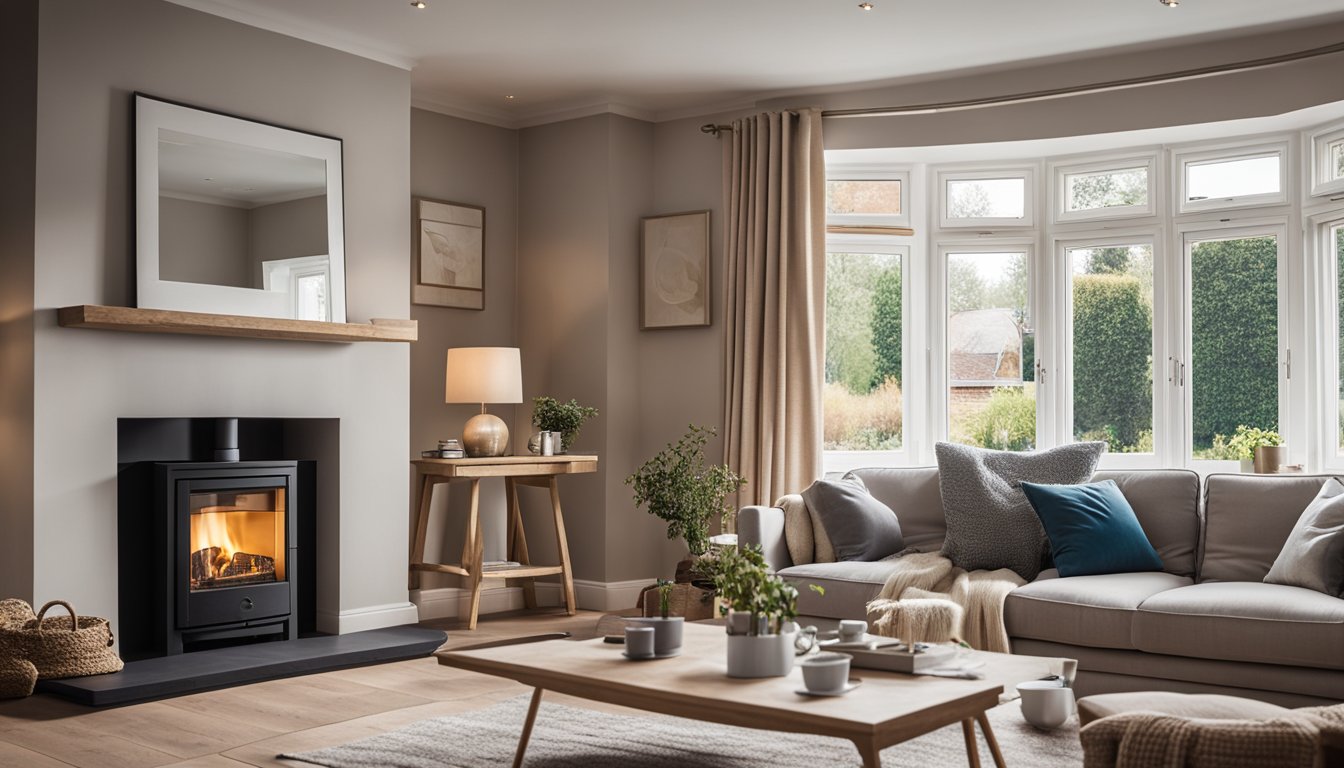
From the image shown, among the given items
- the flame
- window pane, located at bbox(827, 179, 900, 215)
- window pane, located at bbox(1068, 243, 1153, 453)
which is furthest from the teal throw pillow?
the flame

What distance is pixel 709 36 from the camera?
17.5ft

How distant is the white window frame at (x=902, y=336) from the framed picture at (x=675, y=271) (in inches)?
27.1

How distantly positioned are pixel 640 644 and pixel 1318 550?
7.73 ft

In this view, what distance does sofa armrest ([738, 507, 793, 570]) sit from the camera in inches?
190

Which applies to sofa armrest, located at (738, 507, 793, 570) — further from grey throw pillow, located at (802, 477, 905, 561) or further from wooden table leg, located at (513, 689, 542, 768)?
wooden table leg, located at (513, 689, 542, 768)

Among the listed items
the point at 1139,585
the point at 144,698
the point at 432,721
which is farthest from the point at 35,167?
the point at 1139,585

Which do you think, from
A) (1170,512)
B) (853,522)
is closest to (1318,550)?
(1170,512)

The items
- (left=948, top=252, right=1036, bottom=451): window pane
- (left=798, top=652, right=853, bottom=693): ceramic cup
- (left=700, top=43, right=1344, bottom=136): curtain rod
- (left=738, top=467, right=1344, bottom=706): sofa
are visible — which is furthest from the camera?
(left=948, top=252, right=1036, bottom=451): window pane

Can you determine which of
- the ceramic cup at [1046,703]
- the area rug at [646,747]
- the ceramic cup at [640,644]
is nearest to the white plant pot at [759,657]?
the ceramic cup at [640,644]

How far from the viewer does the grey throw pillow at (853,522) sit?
4.86m

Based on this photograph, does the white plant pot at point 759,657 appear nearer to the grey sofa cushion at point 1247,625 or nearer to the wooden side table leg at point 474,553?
the grey sofa cushion at point 1247,625

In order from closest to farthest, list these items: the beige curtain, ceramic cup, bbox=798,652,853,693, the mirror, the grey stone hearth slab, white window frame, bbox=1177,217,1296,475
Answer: ceramic cup, bbox=798,652,853,693 < the grey stone hearth slab < the mirror < white window frame, bbox=1177,217,1296,475 < the beige curtain

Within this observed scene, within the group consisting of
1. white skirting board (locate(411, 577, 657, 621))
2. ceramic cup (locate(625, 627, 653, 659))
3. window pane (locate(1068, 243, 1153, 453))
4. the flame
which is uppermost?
window pane (locate(1068, 243, 1153, 453))

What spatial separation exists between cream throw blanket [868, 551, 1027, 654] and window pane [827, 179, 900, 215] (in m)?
2.28
